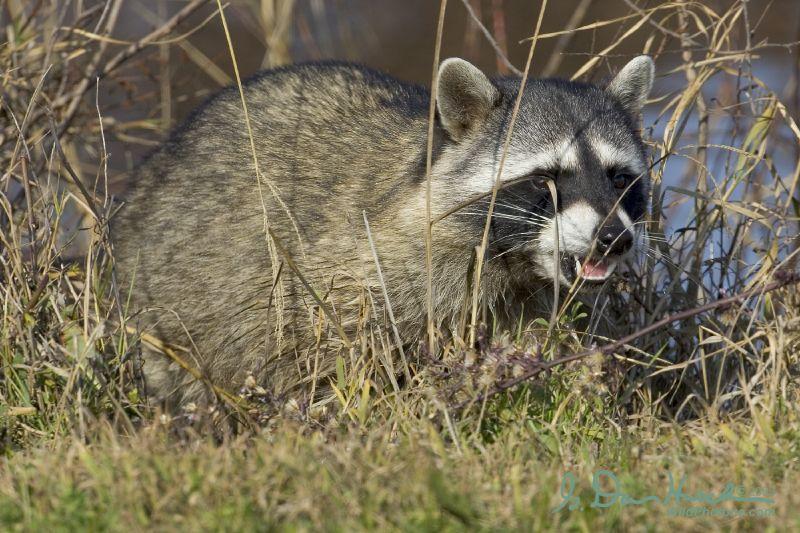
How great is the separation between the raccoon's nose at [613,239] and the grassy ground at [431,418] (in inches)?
16.5

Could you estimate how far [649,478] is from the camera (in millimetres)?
3324

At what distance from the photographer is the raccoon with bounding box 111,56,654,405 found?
446 centimetres

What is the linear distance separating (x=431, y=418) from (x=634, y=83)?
198 centimetres

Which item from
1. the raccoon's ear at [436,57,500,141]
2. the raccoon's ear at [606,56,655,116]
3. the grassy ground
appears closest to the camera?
the grassy ground

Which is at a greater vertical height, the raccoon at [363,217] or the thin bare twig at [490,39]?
the thin bare twig at [490,39]

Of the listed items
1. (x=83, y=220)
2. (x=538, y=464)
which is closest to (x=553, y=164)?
(x=538, y=464)

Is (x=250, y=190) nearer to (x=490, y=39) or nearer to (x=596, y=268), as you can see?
(x=490, y=39)

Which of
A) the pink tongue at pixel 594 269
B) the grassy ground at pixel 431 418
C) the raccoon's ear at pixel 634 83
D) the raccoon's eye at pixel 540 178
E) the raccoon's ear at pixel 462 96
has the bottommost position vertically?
the grassy ground at pixel 431 418

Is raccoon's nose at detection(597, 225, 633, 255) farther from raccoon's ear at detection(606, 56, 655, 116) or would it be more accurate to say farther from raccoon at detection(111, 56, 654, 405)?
raccoon's ear at detection(606, 56, 655, 116)
